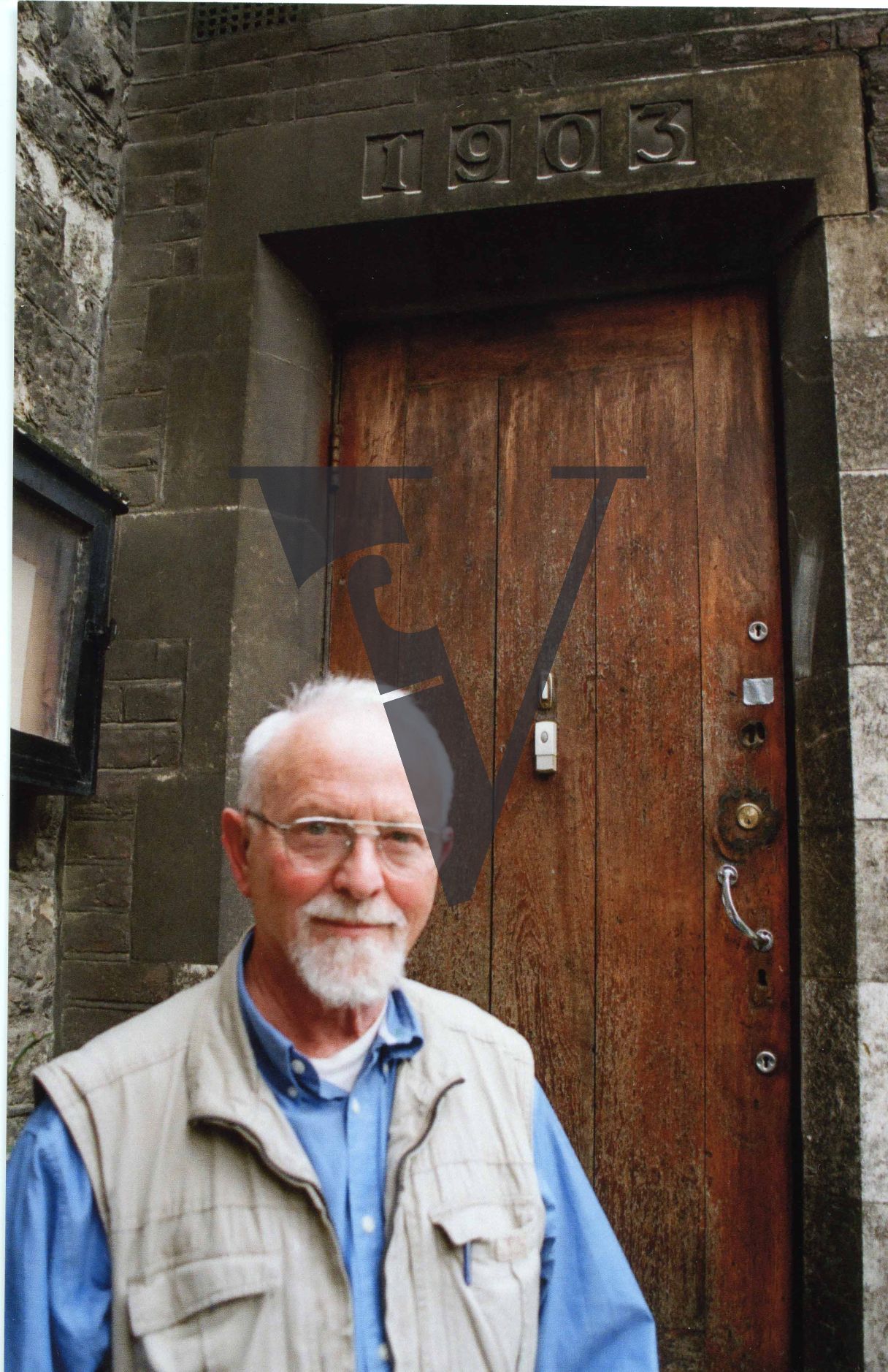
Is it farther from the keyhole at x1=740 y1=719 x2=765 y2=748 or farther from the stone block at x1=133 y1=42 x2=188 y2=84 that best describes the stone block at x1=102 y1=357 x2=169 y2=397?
the keyhole at x1=740 y1=719 x2=765 y2=748

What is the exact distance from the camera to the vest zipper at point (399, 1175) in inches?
47.9

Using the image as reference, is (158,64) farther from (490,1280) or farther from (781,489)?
(490,1280)

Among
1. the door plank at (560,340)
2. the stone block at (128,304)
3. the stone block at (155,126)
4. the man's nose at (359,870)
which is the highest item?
the stone block at (155,126)

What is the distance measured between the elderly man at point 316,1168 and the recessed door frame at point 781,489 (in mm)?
600

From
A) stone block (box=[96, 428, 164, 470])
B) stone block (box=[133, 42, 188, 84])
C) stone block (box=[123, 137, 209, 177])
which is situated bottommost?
stone block (box=[96, 428, 164, 470])

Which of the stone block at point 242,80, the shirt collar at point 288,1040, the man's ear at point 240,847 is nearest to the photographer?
the shirt collar at point 288,1040

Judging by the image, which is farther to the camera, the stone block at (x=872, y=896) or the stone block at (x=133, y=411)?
the stone block at (x=133, y=411)

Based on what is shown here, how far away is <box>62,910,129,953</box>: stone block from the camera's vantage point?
6.52 ft

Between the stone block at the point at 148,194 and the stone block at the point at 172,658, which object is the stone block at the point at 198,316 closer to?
the stone block at the point at 148,194

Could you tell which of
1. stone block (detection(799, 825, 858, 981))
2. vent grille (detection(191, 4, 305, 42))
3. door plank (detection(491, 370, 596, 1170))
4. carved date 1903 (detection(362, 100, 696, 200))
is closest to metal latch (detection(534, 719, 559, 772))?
door plank (detection(491, 370, 596, 1170))

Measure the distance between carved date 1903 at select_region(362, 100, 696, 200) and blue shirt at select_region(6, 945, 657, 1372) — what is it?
1653mm

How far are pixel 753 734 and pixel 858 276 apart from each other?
91cm

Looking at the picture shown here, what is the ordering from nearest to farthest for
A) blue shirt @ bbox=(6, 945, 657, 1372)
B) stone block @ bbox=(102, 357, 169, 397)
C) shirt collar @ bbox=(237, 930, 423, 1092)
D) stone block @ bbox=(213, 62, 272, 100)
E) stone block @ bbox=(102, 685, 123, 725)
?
blue shirt @ bbox=(6, 945, 657, 1372) < shirt collar @ bbox=(237, 930, 423, 1092) < stone block @ bbox=(102, 685, 123, 725) < stone block @ bbox=(102, 357, 169, 397) < stone block @ bbox=(213, 62, 272, 100)

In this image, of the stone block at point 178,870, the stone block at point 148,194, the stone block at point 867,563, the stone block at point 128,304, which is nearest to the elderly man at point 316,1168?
the stone block at point 178,870
